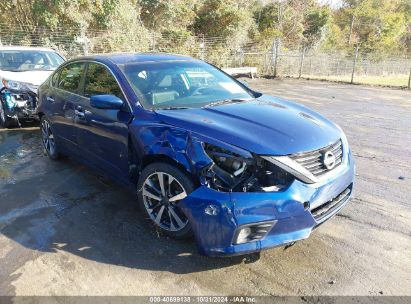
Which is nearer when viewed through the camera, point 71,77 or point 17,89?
point 71,77

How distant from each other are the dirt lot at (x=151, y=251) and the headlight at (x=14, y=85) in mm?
2768

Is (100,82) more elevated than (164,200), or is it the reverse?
(100,82)

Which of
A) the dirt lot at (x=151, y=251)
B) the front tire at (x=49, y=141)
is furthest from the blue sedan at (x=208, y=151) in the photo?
the front tire at (x=49, y=141)

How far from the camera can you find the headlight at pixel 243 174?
2.77 metres

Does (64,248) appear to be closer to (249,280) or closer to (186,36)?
(249,280)

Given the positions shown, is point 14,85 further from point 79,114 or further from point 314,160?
point 314,160

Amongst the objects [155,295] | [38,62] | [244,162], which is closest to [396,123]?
[244,162]

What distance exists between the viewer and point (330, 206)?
3.08 metres

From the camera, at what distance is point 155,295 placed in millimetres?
2713

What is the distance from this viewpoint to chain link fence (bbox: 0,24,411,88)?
1554cm

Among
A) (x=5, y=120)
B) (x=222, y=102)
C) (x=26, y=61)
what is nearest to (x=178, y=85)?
(x=222, y=102)

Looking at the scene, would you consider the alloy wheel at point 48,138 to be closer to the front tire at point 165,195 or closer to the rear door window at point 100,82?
the rear door window at point 100,82

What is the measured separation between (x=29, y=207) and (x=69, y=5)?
1336cm

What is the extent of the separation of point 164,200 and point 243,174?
0.87 meters
